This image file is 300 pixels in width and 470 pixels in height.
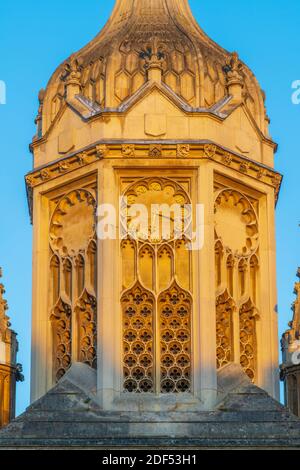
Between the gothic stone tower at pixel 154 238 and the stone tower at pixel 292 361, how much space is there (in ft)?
7.68

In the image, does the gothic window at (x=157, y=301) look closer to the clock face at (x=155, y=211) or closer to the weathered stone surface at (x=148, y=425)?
the clock face at (x=155, y=211)

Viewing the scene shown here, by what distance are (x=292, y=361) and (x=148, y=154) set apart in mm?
6465

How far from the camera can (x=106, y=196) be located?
44.7m

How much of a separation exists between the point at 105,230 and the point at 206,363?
365 cm

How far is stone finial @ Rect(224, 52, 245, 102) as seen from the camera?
46562mm

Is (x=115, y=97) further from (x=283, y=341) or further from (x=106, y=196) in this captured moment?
(x=283, y=341)

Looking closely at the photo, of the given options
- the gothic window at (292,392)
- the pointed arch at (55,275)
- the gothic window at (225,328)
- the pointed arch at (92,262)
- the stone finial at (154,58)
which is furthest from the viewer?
the gothic window at (292,392)

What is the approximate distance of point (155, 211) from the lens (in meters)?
45.0

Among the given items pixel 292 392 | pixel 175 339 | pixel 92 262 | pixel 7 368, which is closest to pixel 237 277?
pixel 175 339

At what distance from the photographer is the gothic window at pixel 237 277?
4481 centimetres

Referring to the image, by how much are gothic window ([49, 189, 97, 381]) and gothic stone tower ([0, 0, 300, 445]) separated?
4 cm

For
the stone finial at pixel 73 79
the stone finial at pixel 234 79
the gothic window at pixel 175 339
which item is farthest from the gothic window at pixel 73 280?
the stone finial at pixel 234 79

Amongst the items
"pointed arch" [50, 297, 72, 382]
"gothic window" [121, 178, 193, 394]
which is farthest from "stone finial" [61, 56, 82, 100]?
"pointed arch" [50, 297, 72, 382]
